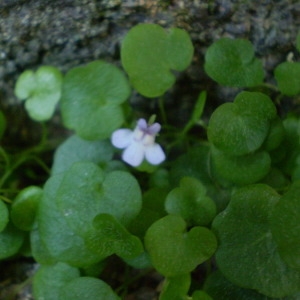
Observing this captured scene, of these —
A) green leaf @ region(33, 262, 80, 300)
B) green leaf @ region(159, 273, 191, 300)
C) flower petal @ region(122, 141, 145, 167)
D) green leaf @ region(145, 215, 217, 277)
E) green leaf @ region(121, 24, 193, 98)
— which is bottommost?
green leaf @ region(33, 262, 80, 300)

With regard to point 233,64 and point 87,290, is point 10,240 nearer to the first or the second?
point 87,290

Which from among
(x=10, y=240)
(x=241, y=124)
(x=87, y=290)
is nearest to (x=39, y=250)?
(x=10, y=240)

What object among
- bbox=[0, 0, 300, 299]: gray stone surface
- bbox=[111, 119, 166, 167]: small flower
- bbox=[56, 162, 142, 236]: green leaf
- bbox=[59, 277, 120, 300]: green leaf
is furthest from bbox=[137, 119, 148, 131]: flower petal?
bbox=[59, 277, 120, 300]: green leaf

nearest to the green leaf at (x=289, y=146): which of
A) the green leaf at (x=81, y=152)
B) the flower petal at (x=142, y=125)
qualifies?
the flower petal at (x=142, y=125)

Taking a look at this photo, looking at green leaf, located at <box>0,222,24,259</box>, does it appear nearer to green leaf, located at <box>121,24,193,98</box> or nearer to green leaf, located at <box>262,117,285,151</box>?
green leaf, located at <box>121,24,193,98</box>

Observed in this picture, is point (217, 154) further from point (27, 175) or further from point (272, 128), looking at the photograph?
point (27, 175)
